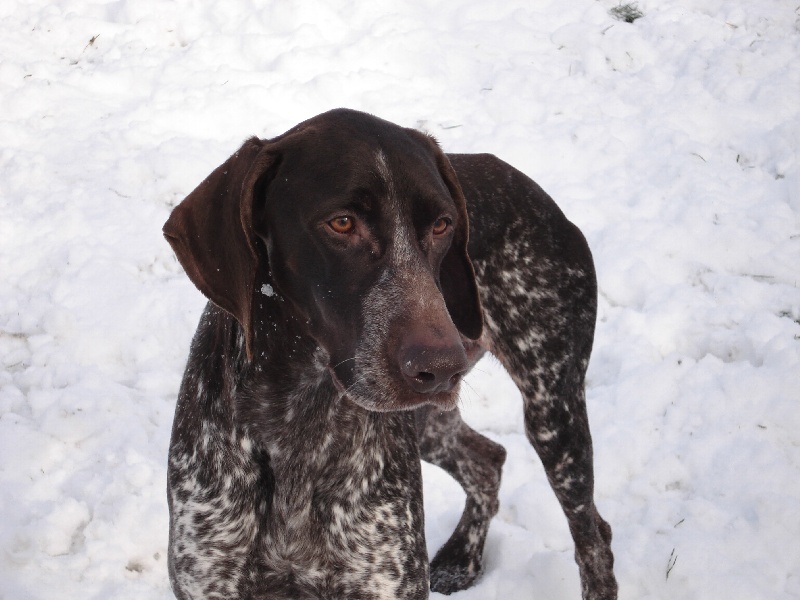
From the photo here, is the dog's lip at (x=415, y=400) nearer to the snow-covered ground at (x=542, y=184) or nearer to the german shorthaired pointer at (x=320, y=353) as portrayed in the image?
the german shorthaired pointer at (x=320, y=353)

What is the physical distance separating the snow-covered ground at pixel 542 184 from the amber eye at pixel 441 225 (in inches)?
85.9

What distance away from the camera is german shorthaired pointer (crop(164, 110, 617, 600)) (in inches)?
107

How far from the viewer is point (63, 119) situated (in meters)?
7.40

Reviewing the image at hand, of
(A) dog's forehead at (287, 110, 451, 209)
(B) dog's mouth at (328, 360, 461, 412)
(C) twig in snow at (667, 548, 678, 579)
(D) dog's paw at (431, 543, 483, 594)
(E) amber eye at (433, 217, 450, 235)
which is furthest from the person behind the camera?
(D) dog's paw at (431, 543, 483, 594)

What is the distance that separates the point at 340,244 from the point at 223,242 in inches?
13.7

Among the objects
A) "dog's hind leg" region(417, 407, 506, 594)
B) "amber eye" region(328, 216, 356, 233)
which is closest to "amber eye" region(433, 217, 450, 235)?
"amber eye" region(328, 216, 356, 233)

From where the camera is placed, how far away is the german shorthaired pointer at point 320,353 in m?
2.72

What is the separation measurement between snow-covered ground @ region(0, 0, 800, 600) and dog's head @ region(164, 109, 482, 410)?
2020 millimetres

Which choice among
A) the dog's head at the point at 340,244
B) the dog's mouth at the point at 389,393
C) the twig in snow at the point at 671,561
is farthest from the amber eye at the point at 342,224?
the twig in snow at the point at 671,561

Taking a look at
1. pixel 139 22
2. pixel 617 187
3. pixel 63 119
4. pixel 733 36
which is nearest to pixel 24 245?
pixel 63 119

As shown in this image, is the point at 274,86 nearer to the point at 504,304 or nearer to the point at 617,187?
the point at 617,187

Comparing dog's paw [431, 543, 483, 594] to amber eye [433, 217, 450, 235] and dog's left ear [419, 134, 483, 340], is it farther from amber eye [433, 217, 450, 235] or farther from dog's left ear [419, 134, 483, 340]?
amber eye [433, 217, 450, 235]

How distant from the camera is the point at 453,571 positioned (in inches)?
184

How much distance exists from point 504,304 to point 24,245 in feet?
12.1
